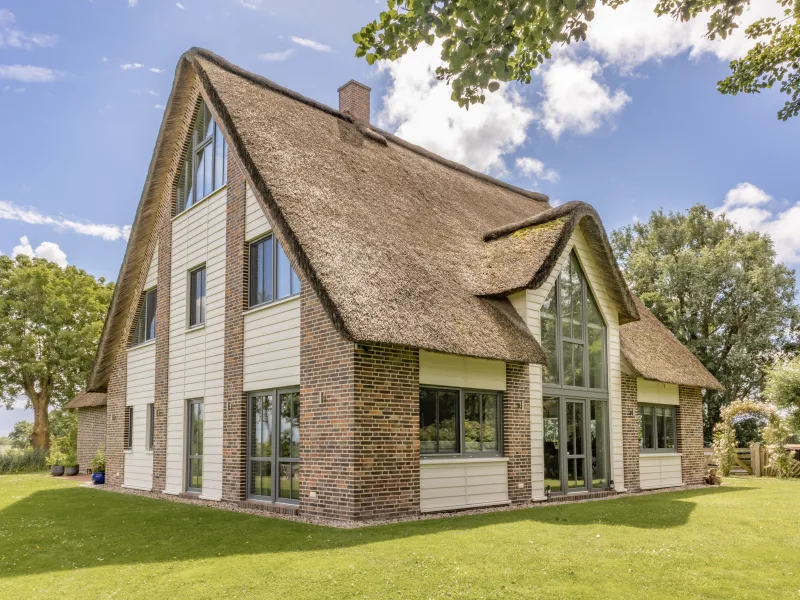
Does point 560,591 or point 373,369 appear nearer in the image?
point 560,591

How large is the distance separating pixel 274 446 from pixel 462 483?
139 inches

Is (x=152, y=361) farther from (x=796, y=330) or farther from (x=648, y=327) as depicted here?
(x=796, y=330)

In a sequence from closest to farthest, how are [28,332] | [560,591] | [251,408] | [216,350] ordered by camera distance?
[560,591]
[251,408]
[216,350]
[28,332]

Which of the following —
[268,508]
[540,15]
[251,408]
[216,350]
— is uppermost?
[540,15]

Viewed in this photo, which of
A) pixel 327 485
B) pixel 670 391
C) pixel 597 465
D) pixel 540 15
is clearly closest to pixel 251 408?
pixel 327 485

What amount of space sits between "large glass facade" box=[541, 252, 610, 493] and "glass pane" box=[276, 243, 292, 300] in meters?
5.29

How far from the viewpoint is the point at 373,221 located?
1326 cm

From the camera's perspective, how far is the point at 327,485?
439 inches

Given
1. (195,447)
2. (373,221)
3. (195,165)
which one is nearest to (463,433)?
(373,221)

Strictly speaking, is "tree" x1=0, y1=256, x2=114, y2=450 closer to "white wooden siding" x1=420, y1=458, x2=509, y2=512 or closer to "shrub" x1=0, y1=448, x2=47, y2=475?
"shrub" x1=0, y1=448, x2=47, y2=475

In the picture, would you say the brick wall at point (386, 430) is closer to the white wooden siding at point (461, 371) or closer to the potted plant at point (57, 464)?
the white wooden siding at point (461, 371)

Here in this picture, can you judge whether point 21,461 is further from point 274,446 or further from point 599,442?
point 599,442

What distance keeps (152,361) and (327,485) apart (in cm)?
880

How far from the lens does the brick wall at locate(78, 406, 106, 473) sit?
25328 millimetres
